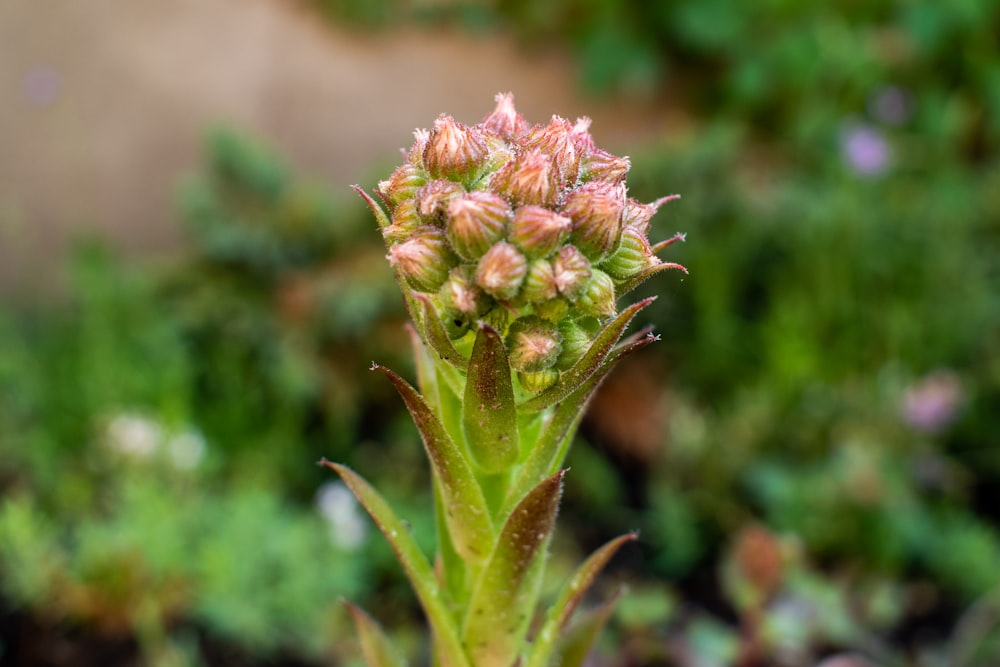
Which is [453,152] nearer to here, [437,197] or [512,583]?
[437,197]

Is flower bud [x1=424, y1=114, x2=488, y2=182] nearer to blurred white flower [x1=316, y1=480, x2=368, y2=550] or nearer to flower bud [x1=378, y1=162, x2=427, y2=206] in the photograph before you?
flower bud [x1=378, y1=162, x2=427, y2=206]

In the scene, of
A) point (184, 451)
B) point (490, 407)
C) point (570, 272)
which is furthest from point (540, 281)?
point (184, 451)

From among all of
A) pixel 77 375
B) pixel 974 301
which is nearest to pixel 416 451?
pixel 77 375

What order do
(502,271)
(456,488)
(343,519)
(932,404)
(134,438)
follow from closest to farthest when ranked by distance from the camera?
(502,271), (456,488), (343,519), (134,438), (932,404)

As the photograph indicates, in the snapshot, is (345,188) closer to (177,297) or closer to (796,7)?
(177,297)

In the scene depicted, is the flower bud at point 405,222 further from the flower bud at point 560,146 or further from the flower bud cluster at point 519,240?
the flower bud at point 560,146

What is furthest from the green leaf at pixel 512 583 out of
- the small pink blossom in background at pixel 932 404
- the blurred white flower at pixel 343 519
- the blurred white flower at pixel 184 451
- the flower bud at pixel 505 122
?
the small pink blossom in background at pixel 932 404
